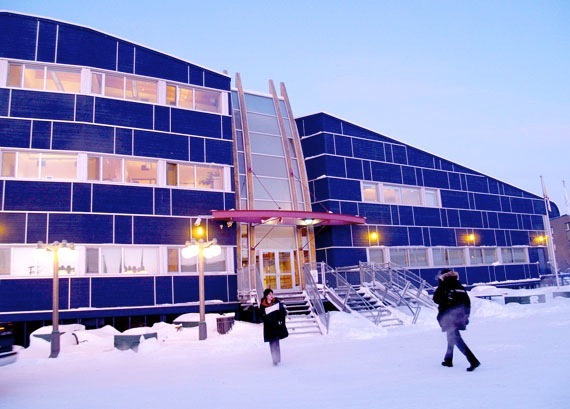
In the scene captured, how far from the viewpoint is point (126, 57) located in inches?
812

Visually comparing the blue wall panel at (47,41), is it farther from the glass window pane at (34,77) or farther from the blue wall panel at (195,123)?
the blue wall panel at (195,123)

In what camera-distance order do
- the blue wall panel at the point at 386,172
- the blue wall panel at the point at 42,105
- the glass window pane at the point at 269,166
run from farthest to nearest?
the blue wall panel at the point at 386,172 → the glass window pane at the point at 269,166 → the blue wall panel at the point at 42,105

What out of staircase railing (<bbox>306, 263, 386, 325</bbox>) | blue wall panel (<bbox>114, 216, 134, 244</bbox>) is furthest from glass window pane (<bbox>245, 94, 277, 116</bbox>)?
blue wall panel (<bbox>114, 216, 134, 244</bbox>)

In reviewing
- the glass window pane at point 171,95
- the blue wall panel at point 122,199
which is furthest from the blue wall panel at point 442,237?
the blue wall panel at point 122,199

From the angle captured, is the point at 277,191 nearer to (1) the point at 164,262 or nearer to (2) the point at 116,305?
(1) the point at 164,262

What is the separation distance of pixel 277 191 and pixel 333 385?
15108 mm

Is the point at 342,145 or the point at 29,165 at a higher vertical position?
the point at 342,145

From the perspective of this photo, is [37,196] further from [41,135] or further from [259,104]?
[259,104]

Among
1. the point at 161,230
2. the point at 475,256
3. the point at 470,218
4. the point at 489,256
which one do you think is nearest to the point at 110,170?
the point at 161,230

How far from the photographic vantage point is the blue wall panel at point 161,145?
1998 centimetres

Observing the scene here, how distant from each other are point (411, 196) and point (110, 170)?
16.0 meters

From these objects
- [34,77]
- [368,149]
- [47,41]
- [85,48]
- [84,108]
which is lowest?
[368,149]

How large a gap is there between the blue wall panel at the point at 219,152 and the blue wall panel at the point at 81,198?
199 inches

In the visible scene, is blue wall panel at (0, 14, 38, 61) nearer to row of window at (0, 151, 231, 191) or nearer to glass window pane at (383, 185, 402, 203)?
row of window at (0, 151, 231, 191)
